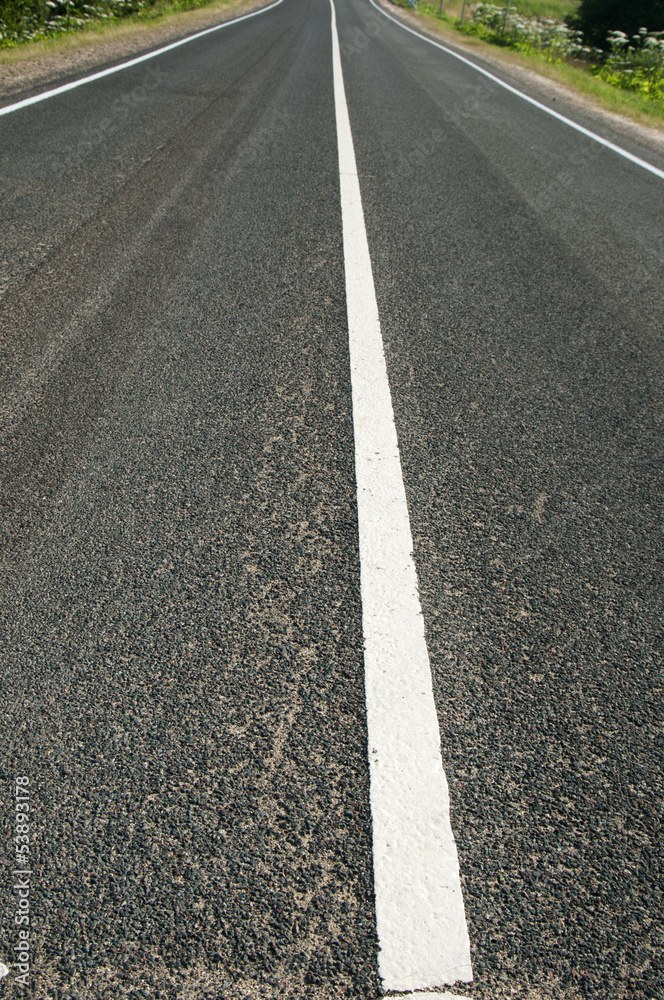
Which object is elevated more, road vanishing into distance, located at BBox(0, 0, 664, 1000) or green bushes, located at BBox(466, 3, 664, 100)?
green bushes, located at BBox(466, 3, 664, 100)

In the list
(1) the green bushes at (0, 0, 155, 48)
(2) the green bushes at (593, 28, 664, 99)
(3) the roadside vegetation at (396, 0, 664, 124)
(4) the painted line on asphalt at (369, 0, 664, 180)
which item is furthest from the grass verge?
(2) the green bushes at (593, 28, 664, 99)

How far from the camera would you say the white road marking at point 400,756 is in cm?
126

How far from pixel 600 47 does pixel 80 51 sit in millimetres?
18456

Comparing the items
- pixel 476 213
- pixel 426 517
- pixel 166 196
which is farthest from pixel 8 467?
pixel 476 213

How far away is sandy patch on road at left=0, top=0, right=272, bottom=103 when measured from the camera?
30.4 ft

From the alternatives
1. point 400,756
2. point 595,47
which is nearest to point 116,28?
point 595,47

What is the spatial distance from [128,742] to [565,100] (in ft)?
44.0

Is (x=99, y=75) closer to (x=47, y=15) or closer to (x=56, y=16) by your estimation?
(x=47, y=15)

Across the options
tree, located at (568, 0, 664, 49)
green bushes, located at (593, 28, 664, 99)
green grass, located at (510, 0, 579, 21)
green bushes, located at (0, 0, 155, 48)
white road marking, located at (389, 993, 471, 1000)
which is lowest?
white road marking, located at (389, 993, 471, 1000)

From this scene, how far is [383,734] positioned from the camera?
5.35ft

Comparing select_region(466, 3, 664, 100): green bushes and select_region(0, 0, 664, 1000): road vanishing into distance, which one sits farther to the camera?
select_region(466, 3, 664, 100): green bushes

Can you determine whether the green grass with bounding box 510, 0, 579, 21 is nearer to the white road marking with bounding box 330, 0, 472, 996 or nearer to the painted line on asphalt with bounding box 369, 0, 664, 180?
the painted line on asphalt with bounding box 369, 0, 664, 180

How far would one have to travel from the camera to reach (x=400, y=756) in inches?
62.4

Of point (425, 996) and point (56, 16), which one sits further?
point (56, 16)
